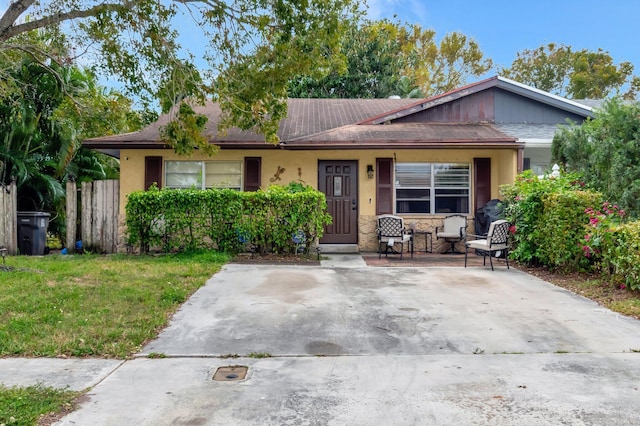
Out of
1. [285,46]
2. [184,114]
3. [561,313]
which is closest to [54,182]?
[184,114]

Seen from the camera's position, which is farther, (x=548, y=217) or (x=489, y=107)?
(x=489, y=107)

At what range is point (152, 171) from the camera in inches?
463

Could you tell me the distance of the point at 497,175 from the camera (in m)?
11.8

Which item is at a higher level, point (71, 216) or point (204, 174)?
point (204, 174)

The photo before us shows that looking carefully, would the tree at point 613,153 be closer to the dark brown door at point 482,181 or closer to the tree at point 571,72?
the dark brown door at point 482,181

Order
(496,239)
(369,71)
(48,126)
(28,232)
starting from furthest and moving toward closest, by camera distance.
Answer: (369,71)
(48,126)
(28,232)
(496,239)

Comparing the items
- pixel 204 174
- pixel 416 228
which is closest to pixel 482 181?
pixel 416 228

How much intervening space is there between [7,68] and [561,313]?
12.5m

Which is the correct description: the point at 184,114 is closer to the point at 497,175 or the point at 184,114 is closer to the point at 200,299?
the point at 200,299

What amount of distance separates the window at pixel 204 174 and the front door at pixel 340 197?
2209mm

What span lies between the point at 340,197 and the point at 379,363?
26.8ft

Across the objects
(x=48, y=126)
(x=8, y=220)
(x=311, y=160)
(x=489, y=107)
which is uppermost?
(x=489, y=107)

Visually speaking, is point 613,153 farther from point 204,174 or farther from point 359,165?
point 204,174

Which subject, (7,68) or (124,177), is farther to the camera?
(124,177)
